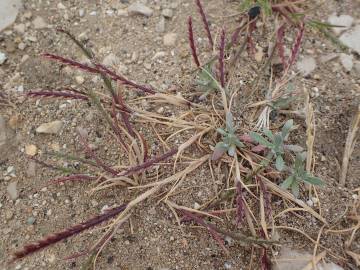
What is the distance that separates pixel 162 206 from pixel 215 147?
32 cm

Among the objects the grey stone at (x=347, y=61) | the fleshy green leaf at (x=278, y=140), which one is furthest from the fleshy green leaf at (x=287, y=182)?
the grey stone at (x=347, y=61)

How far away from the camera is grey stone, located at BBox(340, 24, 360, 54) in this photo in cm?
228

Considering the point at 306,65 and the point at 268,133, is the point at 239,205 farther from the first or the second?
the point at 306,65

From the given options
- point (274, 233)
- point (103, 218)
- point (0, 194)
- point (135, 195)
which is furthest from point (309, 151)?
point (0, 194)

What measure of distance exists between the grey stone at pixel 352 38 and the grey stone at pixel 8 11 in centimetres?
162

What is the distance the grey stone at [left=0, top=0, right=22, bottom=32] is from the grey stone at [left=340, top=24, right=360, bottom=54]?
1.62 meters

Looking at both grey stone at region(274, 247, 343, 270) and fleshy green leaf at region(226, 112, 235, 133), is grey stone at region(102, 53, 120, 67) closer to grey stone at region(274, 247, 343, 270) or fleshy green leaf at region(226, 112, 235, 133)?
fleshy green leaf at region(226, 112, 235, 133)

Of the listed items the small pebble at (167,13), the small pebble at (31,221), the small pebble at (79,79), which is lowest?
the small pebble at (31,221)

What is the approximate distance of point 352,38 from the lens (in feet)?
7.54

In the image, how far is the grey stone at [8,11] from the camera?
232 cm

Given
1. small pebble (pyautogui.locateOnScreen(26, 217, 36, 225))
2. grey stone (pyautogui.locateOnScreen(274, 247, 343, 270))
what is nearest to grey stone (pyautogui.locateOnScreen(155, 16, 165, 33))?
small pebble (pyautogui.locateOnScreen(26, 217, 36, 225))

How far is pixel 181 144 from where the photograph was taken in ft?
6.41

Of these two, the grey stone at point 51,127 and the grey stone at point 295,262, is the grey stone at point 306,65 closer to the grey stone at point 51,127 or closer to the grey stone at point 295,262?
the grey stone at point 295,262

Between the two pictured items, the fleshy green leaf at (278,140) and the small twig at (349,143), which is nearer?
the fleshy green leaf at (278,140)
